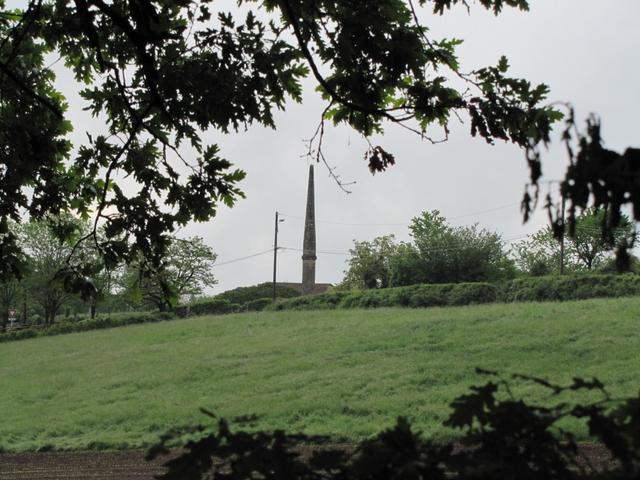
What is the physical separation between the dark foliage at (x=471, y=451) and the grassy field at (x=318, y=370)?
9.27 meters

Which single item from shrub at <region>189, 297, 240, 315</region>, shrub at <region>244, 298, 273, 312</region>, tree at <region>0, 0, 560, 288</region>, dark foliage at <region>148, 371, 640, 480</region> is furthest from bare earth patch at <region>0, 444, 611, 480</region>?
shrub at <region>189, 297, 240, 315</region>

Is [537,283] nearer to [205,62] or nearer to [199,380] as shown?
[199,380]

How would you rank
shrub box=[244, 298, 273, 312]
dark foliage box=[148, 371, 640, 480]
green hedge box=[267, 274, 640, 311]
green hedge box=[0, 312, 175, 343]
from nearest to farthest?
dark foliage box=[148, 371, 640, 480] < green hedge box=[267, 274, 640, 311] < green hedge box=[0, 312, 175, 343] < shrub box=[244, 298, 273, 312]

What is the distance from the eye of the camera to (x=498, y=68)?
4.62m

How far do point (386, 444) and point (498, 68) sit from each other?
12.2 ft

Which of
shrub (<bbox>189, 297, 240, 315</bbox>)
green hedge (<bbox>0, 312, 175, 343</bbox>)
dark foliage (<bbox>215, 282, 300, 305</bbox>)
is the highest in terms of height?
dark foliage (<bbox>215, 282, 300, 305</bbox>)

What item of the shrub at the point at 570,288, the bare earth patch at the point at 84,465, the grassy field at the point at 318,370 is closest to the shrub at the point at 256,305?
the grassy field at the point at 318,370

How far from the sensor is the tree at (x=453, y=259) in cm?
4300

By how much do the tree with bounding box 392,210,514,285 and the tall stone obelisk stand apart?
10177 mm

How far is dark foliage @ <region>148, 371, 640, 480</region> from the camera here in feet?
3.90

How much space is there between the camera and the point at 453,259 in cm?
4366

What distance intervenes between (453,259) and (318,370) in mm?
26511

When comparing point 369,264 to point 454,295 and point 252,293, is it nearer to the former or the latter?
point 252,293

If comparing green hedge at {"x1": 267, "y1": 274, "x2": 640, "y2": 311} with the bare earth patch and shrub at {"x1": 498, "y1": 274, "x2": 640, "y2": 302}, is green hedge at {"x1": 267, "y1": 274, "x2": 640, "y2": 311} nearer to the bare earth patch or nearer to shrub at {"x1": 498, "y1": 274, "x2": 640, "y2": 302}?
shrub at {"x1": 498, "y1": 274, "x2": 640, "y2": 302}
